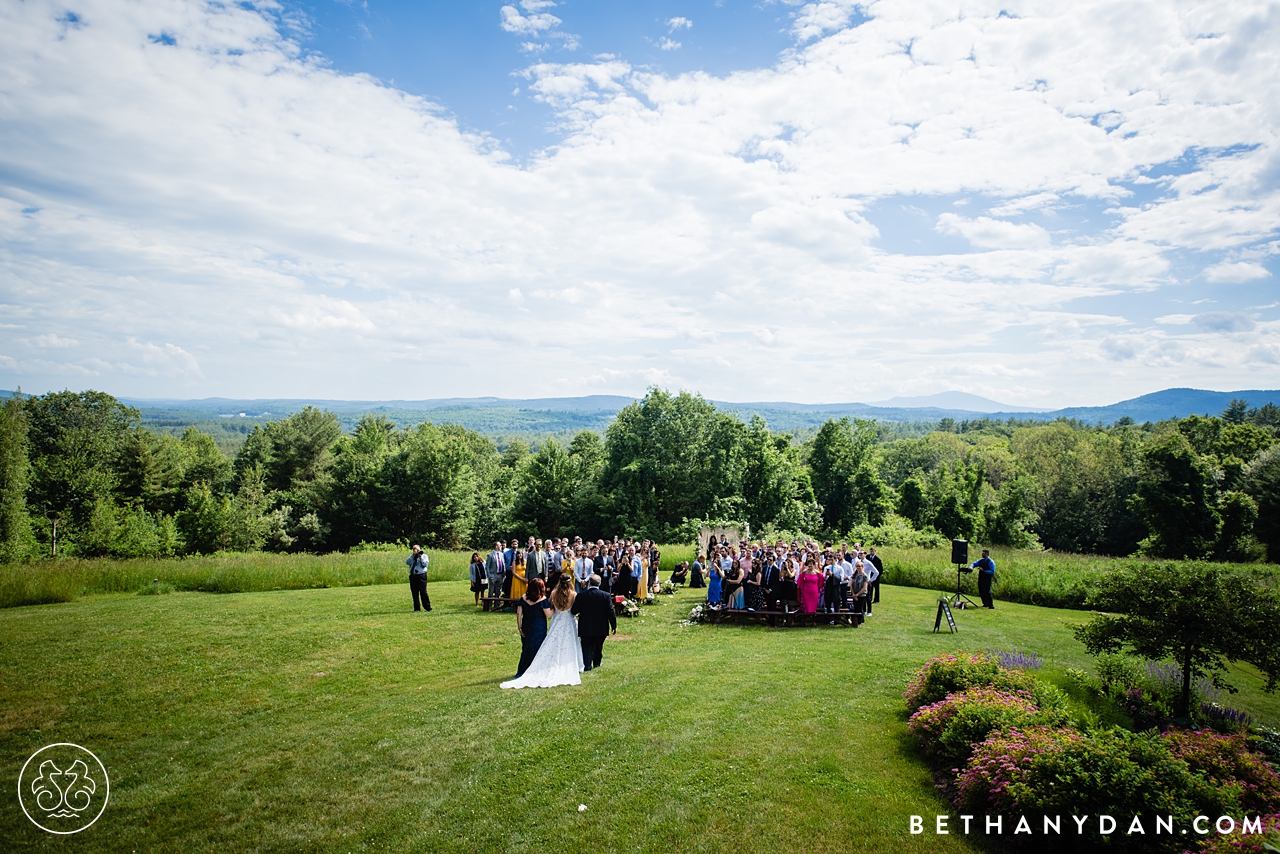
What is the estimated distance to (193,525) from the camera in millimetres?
36562

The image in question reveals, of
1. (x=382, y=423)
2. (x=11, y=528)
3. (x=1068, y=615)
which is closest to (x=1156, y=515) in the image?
(x=1068, y=615)

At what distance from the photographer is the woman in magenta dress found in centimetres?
1683

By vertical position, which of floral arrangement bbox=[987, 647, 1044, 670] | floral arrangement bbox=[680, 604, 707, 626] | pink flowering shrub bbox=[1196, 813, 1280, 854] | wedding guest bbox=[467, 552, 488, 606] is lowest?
floral arrangement bbox=[680, 604, 707, 626]

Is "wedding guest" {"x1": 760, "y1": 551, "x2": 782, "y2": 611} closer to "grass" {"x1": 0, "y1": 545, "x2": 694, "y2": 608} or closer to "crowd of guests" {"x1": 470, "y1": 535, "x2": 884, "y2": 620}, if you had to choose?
"crowd of guests" {"x1": 470, "y1": 535, "x2": 884, "y2": 620}

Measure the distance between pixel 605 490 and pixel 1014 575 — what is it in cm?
2930

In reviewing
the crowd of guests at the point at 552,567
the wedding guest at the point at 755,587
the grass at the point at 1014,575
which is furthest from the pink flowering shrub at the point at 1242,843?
the grass at the point at 1014,575

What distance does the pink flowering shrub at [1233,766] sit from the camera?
5898mm

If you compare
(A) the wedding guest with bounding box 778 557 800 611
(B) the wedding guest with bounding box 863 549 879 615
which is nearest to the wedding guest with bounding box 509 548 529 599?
(A) the wedding guest with bounding box 778 557 800 611

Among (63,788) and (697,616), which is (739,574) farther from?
(63,788)

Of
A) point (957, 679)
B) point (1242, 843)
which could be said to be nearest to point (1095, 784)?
point (1242, 843)

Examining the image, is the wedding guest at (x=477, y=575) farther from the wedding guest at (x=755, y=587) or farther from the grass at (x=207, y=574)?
the grass at (x=207, y=574)

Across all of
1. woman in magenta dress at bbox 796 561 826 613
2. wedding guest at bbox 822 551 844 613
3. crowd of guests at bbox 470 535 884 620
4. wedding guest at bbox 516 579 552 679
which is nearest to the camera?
wedding guest at bbox 516 579 552 679

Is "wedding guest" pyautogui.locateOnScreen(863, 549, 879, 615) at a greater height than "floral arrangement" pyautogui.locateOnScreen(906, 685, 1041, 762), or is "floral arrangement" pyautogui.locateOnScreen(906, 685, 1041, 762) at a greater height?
"floral arrangement" pyautogui.locateOnScreen(906, 685, 1041, 762)

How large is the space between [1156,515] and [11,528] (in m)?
71.0
